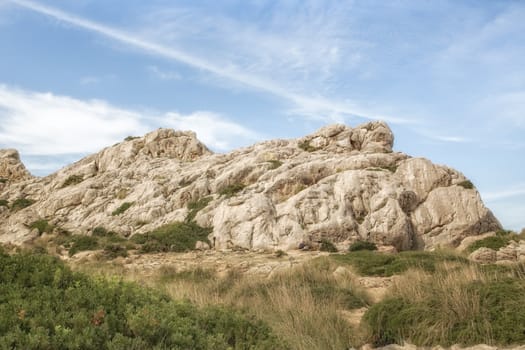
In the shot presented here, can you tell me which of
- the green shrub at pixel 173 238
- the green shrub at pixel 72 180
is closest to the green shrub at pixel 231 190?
the green shrub at pixel 173 238

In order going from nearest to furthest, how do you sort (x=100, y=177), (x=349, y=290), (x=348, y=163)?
(x=349, y=290)
(x=348, y=163)
(x=100, y=177)

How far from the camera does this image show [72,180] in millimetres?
48781

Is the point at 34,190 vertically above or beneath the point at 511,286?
above

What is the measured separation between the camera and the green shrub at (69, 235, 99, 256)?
2753 centimetres

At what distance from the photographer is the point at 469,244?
2484 cm

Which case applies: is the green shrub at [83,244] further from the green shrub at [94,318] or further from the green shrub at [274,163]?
the green shrub at [94,318]

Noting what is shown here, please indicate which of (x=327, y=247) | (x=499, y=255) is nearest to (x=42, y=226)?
(x=327, y=247)

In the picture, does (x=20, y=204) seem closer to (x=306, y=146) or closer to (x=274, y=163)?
(x=274, y=163)

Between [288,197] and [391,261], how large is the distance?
13751 millimetres

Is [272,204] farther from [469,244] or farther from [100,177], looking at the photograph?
[100,177]

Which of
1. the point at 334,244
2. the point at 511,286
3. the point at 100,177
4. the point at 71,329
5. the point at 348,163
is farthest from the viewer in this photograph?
the point at 100,177

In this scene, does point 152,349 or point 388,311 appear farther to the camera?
point 388,311

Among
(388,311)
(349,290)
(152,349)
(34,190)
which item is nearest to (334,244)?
(349,290)

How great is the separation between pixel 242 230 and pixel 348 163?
10681 millimetres
